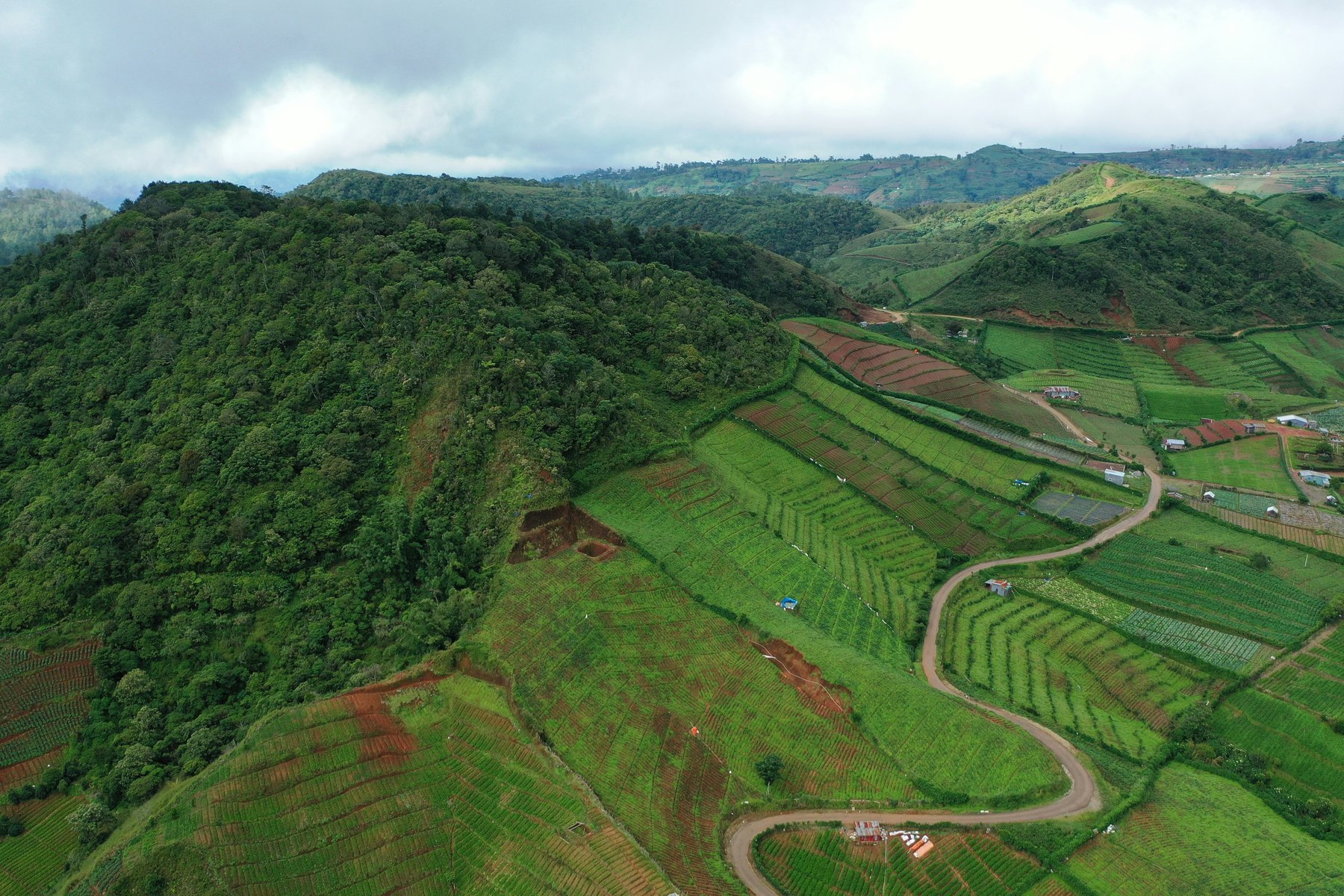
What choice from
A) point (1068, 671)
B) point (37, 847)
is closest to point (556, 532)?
point (37, 847)

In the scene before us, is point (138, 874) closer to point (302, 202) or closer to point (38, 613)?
point (38, 613)

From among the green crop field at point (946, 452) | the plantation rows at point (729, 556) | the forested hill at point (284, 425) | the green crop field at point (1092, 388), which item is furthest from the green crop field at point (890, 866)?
the green crop field at point (1092, 388)

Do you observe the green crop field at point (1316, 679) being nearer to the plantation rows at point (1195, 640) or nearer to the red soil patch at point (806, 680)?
the plantation rows at point (1195, 640)

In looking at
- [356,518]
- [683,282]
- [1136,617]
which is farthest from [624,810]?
[683,282]

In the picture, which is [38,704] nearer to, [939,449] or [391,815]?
[391,815]

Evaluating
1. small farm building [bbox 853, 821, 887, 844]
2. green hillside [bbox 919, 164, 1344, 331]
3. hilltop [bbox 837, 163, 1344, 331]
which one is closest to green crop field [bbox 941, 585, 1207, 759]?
small farm building [bbox 853, 821, 887, 844]

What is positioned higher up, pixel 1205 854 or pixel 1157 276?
pixel 1157 276
